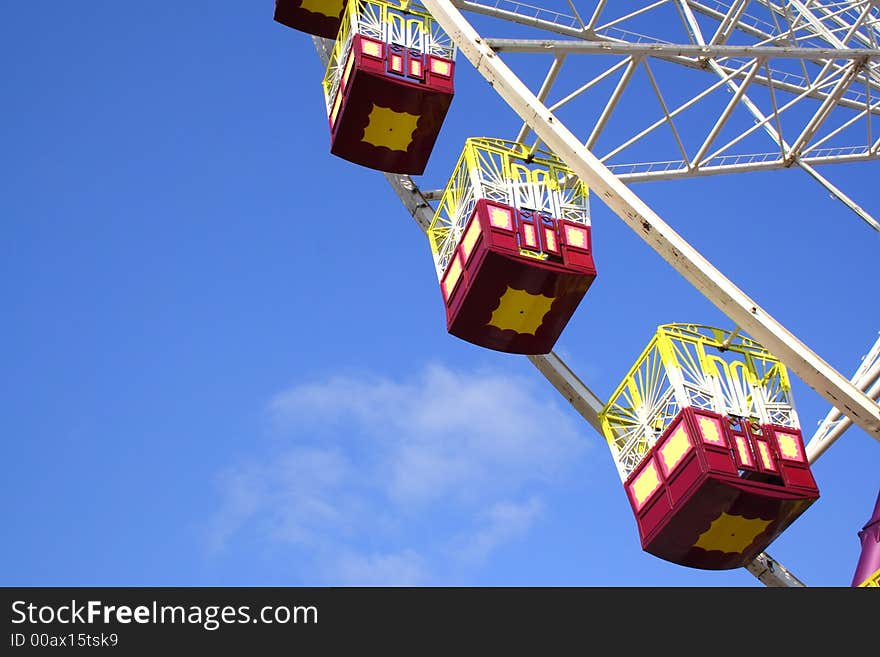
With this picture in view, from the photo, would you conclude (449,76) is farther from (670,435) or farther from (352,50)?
(670,435)

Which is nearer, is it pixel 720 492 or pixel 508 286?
pixel 720 492

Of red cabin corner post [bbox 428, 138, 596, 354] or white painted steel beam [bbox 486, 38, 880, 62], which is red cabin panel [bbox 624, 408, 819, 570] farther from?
white painted steel beam [bbox 486, 38, 880, 62]

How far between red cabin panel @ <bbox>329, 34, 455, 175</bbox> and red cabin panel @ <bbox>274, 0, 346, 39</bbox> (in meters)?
3.61

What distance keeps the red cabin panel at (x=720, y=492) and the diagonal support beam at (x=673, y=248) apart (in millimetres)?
3126

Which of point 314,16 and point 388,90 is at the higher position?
point 388,90

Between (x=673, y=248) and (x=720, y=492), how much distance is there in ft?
11.6

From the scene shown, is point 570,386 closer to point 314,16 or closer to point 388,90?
point 388,90

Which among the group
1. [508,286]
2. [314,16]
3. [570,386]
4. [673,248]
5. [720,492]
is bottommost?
[570,386]

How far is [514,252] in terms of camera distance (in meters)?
15.0

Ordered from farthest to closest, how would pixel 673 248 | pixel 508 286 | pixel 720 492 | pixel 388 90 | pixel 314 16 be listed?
1. pixel 314 16
2. pixel 388 90
3. pixel 508 286
4. pixel 720 492
5. pixel 673 248

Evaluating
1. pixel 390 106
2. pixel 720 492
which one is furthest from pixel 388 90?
pixel 720 492

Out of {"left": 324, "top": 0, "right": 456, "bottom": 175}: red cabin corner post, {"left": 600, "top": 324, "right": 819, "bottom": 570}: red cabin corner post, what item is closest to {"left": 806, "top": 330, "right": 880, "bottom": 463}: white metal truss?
{"left": 600, "top": 324, "right": 819, "bottom": 570}: red cabin corner post

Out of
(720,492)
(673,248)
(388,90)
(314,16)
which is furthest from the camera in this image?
(314,16)

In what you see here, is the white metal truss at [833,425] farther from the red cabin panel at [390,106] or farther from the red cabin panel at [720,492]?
the red cabin panel at [390,106]
